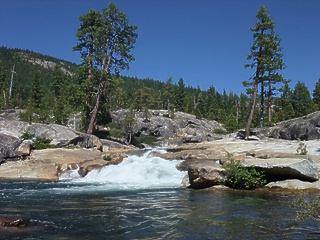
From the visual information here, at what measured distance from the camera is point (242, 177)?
13.9 meters

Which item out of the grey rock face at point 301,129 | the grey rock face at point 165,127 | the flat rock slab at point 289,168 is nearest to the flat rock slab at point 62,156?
the flat rock slab at point 289,168

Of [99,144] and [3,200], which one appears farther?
[99,144]

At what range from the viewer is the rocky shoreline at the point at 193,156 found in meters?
14.0

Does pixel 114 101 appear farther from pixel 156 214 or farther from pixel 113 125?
pixel 156 214

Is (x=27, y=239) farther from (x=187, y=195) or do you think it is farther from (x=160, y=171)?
(x=160, y=171)

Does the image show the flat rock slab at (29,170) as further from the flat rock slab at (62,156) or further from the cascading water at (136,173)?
the cascading water at (136,173)

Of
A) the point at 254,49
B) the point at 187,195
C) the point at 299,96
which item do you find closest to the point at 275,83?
the point at 254,49

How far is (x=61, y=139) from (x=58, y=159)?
5802 millimetres

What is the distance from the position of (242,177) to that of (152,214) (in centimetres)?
614

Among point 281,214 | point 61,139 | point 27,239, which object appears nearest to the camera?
point 27,239

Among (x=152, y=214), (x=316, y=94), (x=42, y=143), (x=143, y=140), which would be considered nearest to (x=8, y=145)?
(x=42, y=143)

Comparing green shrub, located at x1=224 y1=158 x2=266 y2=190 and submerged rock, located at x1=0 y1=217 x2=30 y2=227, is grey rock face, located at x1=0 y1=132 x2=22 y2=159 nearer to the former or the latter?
green shrub, located at x1=224 y1=158 x2=266 y2=190

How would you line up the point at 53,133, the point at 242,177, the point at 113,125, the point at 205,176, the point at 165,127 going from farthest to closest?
1. the point at 165,127
2. the point at 113,125
3. the point at 53,133
4. the point at 205,176
5. the point at 242,177

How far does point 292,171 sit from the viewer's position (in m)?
13.7
